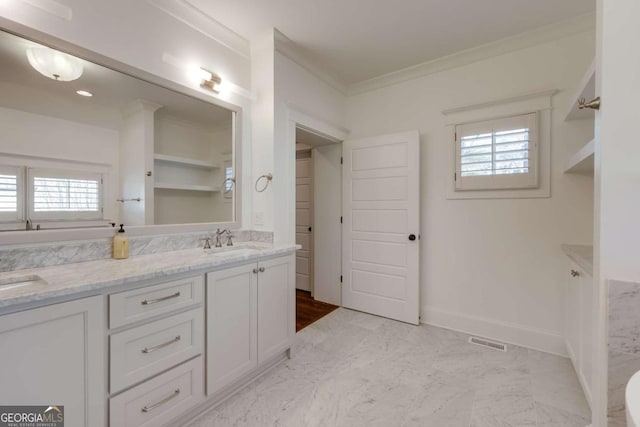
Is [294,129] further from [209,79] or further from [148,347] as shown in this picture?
[148,347]

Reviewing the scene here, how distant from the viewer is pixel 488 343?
250 cm

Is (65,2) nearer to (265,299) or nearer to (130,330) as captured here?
(130,330)

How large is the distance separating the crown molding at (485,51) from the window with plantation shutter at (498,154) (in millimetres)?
633

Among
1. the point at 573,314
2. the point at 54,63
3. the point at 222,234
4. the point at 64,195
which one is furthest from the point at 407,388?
the point at 54,63

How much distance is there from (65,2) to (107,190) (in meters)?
1.04

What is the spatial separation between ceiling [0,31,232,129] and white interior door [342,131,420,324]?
191 cm

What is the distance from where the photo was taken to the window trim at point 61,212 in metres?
1.43

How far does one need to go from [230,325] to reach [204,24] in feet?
7.56

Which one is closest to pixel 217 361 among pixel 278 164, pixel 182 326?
pixel 182 326

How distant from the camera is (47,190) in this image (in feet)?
4.86

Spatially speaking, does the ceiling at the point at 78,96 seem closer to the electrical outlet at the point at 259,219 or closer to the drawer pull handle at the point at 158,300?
the electrical outlet at the point at 259,219

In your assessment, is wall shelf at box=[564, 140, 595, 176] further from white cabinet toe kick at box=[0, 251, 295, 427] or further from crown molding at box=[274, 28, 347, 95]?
crown molding at box=[274, 28, 347, 95]

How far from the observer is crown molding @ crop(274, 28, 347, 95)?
2445 mm

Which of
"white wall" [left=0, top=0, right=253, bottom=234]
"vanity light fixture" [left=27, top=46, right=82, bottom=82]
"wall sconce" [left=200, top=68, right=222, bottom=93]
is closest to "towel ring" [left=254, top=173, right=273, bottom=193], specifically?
"white wall" [left=0, top=0, right=253, bottom=234]
